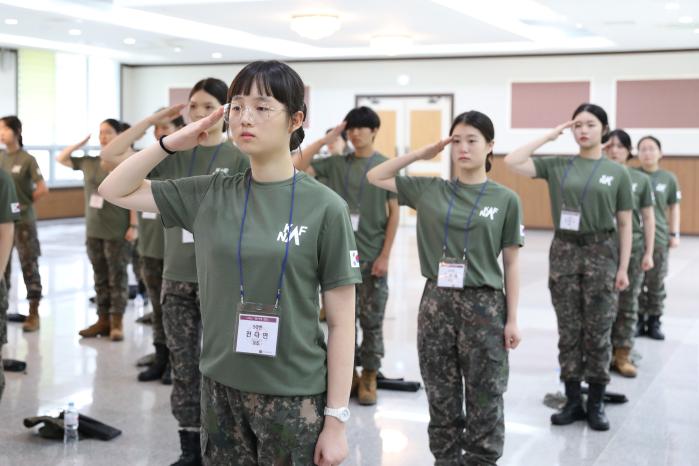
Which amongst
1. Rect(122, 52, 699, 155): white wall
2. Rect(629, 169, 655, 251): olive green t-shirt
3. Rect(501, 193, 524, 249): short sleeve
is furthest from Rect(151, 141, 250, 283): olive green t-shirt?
Rect(122, 52, 699, 155): white wall

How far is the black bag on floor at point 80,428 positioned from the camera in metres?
4.46

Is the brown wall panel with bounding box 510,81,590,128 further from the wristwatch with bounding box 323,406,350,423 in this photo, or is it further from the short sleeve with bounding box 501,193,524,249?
the wristwatch with bounding box 323,406,350,423

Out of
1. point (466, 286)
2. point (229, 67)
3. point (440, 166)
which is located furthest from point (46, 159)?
point (466, 286)

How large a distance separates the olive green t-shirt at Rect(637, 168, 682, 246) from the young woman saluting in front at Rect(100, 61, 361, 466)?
5522mm

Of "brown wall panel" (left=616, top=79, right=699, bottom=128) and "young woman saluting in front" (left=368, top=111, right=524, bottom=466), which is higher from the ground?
"brown wall panel" (left=616, top=79, right=699, bottom=128)

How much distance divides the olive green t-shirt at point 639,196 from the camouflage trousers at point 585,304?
125 cm

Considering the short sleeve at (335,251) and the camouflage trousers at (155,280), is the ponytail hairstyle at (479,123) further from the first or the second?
the camouflage trousers at (155,280)

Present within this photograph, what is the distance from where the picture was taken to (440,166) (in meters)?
16.4

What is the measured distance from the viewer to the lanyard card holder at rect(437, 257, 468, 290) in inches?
141

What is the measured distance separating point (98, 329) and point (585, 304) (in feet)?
12.7

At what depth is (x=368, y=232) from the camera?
531 centimetres

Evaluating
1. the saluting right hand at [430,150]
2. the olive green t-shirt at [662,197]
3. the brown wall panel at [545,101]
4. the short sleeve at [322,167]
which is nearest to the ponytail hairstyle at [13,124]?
the short sleeve at [322,167]

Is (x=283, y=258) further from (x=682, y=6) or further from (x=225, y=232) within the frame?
(x=682, y=6)

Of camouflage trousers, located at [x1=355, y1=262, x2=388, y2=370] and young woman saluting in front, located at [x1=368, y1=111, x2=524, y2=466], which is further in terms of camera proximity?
camouflage trousers, located at [x1=355, y1=262, x2=388, y2=370]
